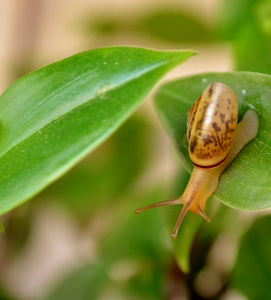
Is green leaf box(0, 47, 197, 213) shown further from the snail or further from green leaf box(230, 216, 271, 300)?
green leaf box(230, 216, 271, 300)

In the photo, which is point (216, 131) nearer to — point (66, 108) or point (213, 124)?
point (213, 124)

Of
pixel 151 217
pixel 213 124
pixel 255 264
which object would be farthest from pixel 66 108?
pixel 151 217

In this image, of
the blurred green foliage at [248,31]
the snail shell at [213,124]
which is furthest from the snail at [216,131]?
the blurred green foliage at [248,31]

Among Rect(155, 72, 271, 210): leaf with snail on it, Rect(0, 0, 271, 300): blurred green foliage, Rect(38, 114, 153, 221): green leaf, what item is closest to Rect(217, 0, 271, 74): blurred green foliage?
Rect(0, 0, 271, 300): blurred green foliage

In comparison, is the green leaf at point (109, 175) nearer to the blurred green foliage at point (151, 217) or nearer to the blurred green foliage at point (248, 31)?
the blurred green foliage at point (151, 217)

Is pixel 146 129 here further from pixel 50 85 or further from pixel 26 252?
pixel 50 85
